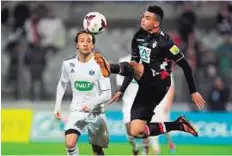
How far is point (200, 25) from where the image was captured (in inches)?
840

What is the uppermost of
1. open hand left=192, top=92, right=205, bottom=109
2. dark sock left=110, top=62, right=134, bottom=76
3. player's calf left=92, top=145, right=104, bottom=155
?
dark sock left=110, top=62, right=134, bottom=76

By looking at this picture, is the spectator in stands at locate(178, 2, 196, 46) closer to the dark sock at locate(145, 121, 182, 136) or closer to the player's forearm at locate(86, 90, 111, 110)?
the dark sock at locate(145, 121, 182, 136)

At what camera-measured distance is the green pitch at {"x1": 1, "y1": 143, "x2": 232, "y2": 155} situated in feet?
55.0

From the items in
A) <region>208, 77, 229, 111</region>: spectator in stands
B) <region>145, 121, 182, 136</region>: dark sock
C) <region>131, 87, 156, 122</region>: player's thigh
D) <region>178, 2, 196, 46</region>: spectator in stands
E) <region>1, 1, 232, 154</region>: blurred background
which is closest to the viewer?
<region>131, 87, 156, 122</region>: player's thigh

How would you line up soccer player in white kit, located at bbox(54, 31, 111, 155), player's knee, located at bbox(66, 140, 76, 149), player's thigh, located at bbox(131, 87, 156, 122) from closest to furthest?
player's knee, located at bbox(66, 140, 76, 149) < soccer player in white kit, located at bbox(54, 31, 111, 155) < player's thigh, located at bbox(131, 87, 156, 122)

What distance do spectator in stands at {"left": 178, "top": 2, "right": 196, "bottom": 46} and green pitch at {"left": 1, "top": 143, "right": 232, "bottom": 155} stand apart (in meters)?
3.08

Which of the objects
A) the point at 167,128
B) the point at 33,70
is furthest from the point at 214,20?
the point at 167,128

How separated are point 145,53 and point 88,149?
20.0 ft

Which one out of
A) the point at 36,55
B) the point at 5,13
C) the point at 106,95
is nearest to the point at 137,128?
the point at 106,95

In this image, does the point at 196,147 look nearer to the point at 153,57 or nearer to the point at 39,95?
the point at 39,95

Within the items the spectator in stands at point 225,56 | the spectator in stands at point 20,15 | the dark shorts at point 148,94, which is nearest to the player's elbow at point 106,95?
the dark shorts at point 148,94

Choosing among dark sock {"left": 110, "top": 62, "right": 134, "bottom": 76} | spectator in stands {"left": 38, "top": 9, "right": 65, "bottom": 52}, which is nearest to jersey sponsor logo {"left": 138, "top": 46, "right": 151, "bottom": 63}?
dark sock {"left": 110, "top": 62, "right": 134, "bottom": 76}

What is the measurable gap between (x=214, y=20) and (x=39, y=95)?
483 cm

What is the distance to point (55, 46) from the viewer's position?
68.2 ft
